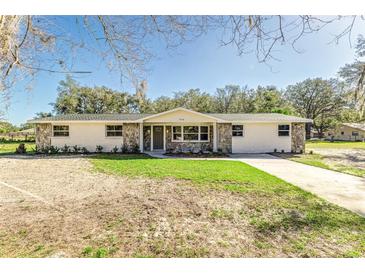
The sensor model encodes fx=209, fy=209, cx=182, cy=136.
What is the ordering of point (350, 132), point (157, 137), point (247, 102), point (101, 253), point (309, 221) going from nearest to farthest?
1. point (101, 253)
2. point (309, 221)
3. point (157, 137)
4. point (247, 102)
5. point (350, 132)

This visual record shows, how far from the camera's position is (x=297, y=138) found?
15.5m

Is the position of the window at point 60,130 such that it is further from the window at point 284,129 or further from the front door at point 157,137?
the window at point 284,129

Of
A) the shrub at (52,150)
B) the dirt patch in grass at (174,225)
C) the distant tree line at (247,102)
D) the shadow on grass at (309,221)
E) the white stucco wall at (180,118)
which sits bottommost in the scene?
the shadow on grass at (309,221)

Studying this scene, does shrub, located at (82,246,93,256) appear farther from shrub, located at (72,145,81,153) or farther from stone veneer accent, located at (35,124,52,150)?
stone veneer accent, located at (35,124,52,150)

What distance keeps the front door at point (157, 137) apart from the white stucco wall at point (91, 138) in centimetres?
265

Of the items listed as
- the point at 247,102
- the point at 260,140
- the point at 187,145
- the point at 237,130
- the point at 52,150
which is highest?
the point at 247,102

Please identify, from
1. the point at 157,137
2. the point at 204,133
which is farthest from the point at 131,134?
the point at 204,133

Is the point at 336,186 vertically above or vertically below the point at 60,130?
below

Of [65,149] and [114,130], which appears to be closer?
[65,149]

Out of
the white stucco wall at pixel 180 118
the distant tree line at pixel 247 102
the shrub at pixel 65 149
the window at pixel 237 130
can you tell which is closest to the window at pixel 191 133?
the white stucco wall at pixel 180 118

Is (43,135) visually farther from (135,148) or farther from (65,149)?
(135,148)

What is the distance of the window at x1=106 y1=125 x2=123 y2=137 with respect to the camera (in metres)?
15.7

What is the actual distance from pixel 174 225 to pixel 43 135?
15.8m

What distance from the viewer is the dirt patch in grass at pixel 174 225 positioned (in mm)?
2742
